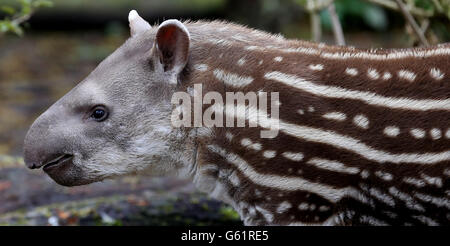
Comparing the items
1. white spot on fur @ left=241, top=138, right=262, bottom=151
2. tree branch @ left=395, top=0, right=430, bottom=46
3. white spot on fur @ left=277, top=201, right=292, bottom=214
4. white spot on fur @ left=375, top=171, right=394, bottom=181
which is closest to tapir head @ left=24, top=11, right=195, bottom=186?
white spot on fur @ left=241, top=138, right=262, bottom=151

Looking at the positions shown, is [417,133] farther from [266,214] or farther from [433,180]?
[266,214]

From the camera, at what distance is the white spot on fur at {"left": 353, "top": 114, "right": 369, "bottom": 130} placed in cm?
381

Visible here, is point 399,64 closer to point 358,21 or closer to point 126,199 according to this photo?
point 126,199

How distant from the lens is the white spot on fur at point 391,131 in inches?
149

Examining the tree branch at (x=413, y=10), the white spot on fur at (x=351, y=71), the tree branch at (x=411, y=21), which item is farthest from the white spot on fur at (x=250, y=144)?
the tree branch at (x=413, y=10)

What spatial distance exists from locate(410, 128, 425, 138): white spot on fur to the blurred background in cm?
184

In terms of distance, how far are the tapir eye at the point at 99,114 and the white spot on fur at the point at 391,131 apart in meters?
1.63

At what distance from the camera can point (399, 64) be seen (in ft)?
12.7

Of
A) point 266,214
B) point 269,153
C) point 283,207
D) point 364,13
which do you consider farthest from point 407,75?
point 364,13

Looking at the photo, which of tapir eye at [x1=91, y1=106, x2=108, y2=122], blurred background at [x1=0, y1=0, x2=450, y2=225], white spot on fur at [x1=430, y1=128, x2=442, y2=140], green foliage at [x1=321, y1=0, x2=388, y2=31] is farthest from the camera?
green foliage at [x1=321, y1=0, x2=388, y2=31]

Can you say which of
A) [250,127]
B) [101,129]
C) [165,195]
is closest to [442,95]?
[250,127]

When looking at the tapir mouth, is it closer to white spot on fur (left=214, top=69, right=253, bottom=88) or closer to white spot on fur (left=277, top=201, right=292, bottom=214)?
white spot on fur (left=214, top=69, right=253, bottom=88)

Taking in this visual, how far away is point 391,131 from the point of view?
3785mm
